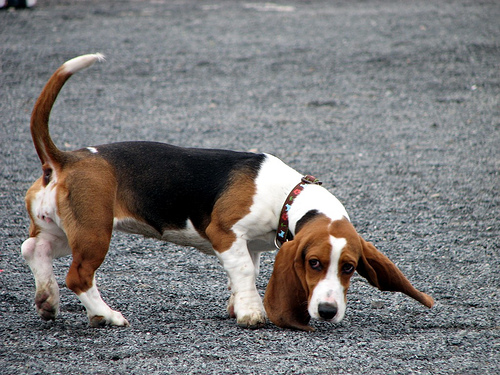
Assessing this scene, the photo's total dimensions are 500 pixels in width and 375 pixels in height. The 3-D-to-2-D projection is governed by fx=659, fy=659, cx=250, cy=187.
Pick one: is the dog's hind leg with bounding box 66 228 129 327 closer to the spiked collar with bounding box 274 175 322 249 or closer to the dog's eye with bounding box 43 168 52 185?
the dog's eye with bounding box 43 168 52 185

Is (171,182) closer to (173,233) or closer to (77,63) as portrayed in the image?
(173,233)

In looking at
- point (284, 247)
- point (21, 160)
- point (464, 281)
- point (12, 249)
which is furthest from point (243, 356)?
point (21, 160)

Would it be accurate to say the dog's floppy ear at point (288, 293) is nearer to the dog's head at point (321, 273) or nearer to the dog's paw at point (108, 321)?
the dog's head at point (321, 273)

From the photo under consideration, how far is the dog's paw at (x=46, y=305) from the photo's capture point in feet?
12.5

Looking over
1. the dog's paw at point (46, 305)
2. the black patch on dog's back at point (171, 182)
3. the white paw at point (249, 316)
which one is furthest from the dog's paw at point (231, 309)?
the dog's paw at point (46, 305)

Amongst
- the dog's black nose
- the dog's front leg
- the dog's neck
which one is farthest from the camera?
the dog's front leg

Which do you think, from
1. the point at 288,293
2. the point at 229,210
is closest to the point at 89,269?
the point at 229,210

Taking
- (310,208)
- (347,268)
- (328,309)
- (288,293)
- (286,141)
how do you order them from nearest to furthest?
(328,309)
(347,268)
(288,293)
(310,208)
(286,141)

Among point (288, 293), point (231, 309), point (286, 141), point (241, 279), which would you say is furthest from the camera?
point (286, 141)

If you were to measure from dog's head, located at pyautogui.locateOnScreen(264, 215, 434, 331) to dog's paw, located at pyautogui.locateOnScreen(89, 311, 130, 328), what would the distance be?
837mm

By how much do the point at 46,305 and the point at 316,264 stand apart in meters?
1.59

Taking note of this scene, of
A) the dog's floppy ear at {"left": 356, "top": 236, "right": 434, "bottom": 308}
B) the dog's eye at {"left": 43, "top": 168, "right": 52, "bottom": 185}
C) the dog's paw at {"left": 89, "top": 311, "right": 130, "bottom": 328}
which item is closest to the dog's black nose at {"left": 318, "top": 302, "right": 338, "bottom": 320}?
the dog's floppy ear at {"left": 356, "top": 236, "right": 434, "bottom": 308}

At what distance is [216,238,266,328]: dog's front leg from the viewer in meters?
3.83

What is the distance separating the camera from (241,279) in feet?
12.7
